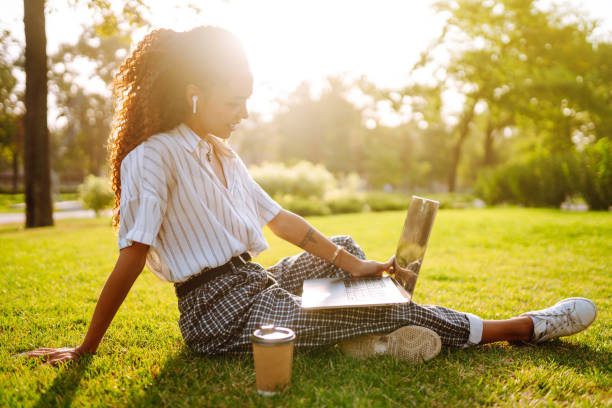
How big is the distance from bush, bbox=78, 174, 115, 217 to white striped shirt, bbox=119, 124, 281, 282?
14291 millimetres

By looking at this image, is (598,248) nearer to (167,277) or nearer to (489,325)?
(489,325)

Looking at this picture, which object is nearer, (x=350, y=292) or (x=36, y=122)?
(x=350, y=292)

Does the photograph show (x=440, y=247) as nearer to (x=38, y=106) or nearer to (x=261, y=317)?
(x=261, y=317)

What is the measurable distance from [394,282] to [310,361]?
66cm

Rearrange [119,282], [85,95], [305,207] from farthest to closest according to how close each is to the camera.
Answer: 1. [85,95]
2. [305,207]
3. [119,282]

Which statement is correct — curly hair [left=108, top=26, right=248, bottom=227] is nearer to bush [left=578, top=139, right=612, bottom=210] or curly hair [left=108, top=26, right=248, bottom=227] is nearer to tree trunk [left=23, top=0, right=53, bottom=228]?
tree trunk [left=23, top=0, right=53, bottom=228]

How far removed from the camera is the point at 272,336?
72.9 inches

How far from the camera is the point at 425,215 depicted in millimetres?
2609

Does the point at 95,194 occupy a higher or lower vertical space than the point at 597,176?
lower

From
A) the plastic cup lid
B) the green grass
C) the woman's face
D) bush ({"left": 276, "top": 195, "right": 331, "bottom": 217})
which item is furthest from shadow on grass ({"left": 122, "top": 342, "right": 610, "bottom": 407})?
bush ({"left": 276, "top": 195, "right": 331, "bottom": 217})

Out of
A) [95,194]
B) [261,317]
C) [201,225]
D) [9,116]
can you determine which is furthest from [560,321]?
[9,116]

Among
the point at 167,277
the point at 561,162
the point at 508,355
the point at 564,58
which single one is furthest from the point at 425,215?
the point at 564,58

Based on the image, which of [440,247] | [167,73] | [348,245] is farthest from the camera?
[440,247]

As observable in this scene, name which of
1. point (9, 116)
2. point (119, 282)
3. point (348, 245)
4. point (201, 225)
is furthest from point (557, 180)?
point (9, 116)
